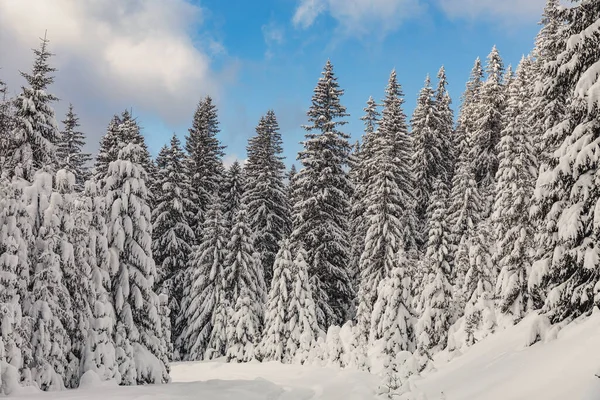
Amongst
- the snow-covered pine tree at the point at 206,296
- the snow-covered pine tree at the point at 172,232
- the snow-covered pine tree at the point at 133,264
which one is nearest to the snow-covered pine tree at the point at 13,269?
the snow-covered pine tree at the point at 133,264

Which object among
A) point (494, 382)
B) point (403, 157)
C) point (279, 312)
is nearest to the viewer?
point (494, 382)

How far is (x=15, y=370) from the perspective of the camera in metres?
12.2

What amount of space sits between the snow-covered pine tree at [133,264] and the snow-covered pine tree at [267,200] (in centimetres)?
1527

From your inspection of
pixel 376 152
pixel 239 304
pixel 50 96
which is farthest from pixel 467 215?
pixel 50 96

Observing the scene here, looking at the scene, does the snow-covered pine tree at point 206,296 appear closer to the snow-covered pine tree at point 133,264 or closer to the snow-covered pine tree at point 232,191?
the snow-covered pine tree at point 232,191

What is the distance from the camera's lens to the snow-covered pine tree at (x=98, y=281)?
16812mm

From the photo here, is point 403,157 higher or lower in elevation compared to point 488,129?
lower

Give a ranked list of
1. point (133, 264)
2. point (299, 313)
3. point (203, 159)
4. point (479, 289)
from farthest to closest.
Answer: point (203, 159) < point (299, 313) < point (479, 289) < point (133, 264)

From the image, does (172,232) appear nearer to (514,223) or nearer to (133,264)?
(133,264)

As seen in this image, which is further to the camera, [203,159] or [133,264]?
[203,159]

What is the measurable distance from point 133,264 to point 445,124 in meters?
36.4

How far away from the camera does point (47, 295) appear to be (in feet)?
50.2

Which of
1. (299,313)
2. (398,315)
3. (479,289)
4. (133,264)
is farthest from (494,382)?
(299,313)

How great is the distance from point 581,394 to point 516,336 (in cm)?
622
